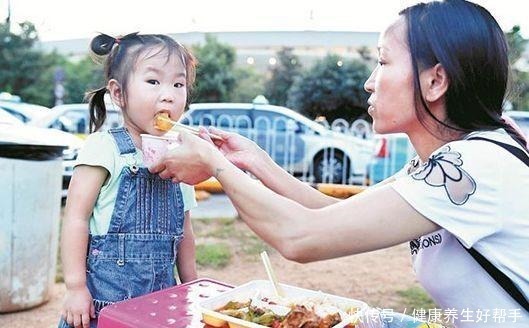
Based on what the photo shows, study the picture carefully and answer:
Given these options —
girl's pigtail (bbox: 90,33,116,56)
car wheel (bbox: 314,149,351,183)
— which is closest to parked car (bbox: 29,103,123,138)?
car wheel (bbox: 314,149,351,183)

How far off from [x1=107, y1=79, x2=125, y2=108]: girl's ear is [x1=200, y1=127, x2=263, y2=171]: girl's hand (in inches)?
12.9

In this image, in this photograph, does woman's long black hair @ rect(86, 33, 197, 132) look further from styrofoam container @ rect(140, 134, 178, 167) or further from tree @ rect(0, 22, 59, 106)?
tree @ rect(0, 22, 59, 106)

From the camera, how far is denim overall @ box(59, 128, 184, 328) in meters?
1.79

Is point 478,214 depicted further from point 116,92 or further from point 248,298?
point 116,92

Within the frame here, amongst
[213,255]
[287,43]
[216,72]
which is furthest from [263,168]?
[287,43]

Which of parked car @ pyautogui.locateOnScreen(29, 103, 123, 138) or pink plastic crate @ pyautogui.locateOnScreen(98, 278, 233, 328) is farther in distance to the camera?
parked car @ pyautogui.locateOnScreen(29, 103, 123, 138)

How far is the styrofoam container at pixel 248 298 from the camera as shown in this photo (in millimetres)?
1316

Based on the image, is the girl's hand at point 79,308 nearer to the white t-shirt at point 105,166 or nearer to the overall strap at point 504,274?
the white t-shirt at point 105,166

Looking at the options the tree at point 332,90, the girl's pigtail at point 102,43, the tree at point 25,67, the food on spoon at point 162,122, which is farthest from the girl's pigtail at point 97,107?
the tree at point 25,67

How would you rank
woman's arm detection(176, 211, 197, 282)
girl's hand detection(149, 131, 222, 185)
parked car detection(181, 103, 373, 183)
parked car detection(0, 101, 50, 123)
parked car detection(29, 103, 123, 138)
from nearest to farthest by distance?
girl's hand detection(149, 131, 222, 185) < woman's arm detection(176, 211, 197, 282) < parked car detection(181, 103, 373, 183) < parked car detection(29, 103, 123, 138) < parked car detection(0, 101, 50, 123)

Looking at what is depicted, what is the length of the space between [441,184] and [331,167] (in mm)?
8067

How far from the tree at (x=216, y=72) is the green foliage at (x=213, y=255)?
17006 millimetres

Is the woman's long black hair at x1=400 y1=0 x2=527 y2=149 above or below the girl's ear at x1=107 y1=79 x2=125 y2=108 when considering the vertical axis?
above

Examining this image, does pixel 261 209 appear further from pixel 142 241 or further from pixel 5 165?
pixel 5 165
